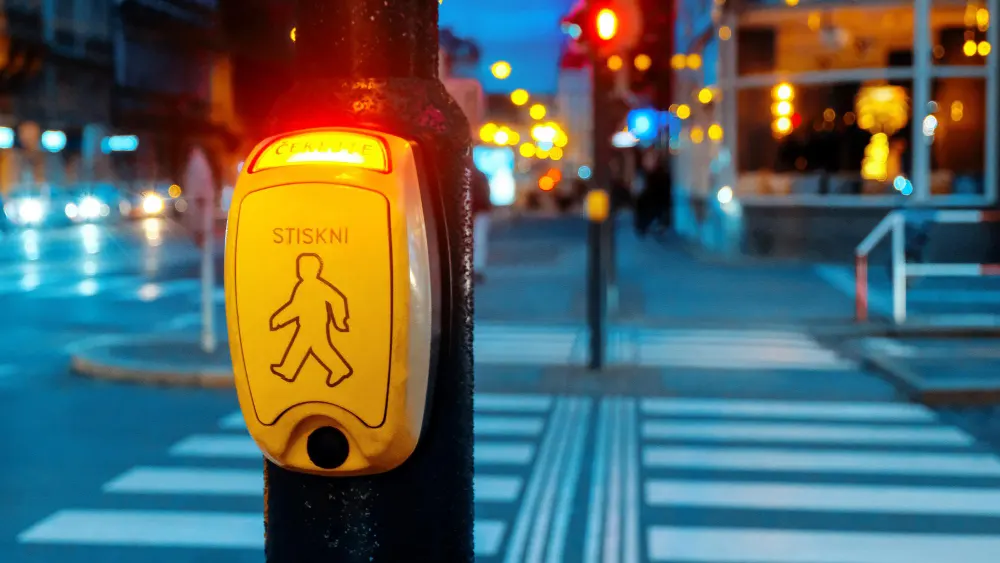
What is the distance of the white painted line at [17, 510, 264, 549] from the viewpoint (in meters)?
5.81

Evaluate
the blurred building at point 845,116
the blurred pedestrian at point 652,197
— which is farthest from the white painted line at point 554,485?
the blurred pedestrian at point 652,197

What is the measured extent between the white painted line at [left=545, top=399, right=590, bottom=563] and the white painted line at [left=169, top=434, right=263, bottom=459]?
1960 mm

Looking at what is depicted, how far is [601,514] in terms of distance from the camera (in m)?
6.25

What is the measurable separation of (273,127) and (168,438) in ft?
20.0

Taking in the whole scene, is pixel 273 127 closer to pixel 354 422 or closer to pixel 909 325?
pixel 354 422

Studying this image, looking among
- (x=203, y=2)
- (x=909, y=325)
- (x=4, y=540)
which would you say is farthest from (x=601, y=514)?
(x=203, y=2)

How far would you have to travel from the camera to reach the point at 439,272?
248 cm

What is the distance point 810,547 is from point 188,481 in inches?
138

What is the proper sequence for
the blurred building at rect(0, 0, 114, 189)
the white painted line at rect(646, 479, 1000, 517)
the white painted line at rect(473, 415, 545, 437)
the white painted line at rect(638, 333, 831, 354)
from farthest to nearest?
the blurred building at rect(0, 0, 114, 189), the white painted line at rect(638, 333, 831, 354), the white painted line at rect(473, 415, 545, 437), the white painted line at rect(646, 479, 1000, 517)

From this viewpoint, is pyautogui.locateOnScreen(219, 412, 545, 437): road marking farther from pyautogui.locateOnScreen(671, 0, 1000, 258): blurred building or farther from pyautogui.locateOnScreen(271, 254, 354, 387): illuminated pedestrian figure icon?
pyautogui.locateOnScreen(671, 0, 1000, 258): blurred building

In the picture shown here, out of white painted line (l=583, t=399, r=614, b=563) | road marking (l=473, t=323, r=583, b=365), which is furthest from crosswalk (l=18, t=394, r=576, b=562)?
road marking (l=473, t=323, r=583, b=365)

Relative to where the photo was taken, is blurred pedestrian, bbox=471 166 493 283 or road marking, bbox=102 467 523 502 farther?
blurred pedestrian, bbox=471 166 493 283

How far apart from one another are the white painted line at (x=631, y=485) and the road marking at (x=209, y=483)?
0.63 metres

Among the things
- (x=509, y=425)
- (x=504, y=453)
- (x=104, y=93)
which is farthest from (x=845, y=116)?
(x=104, y=93)
